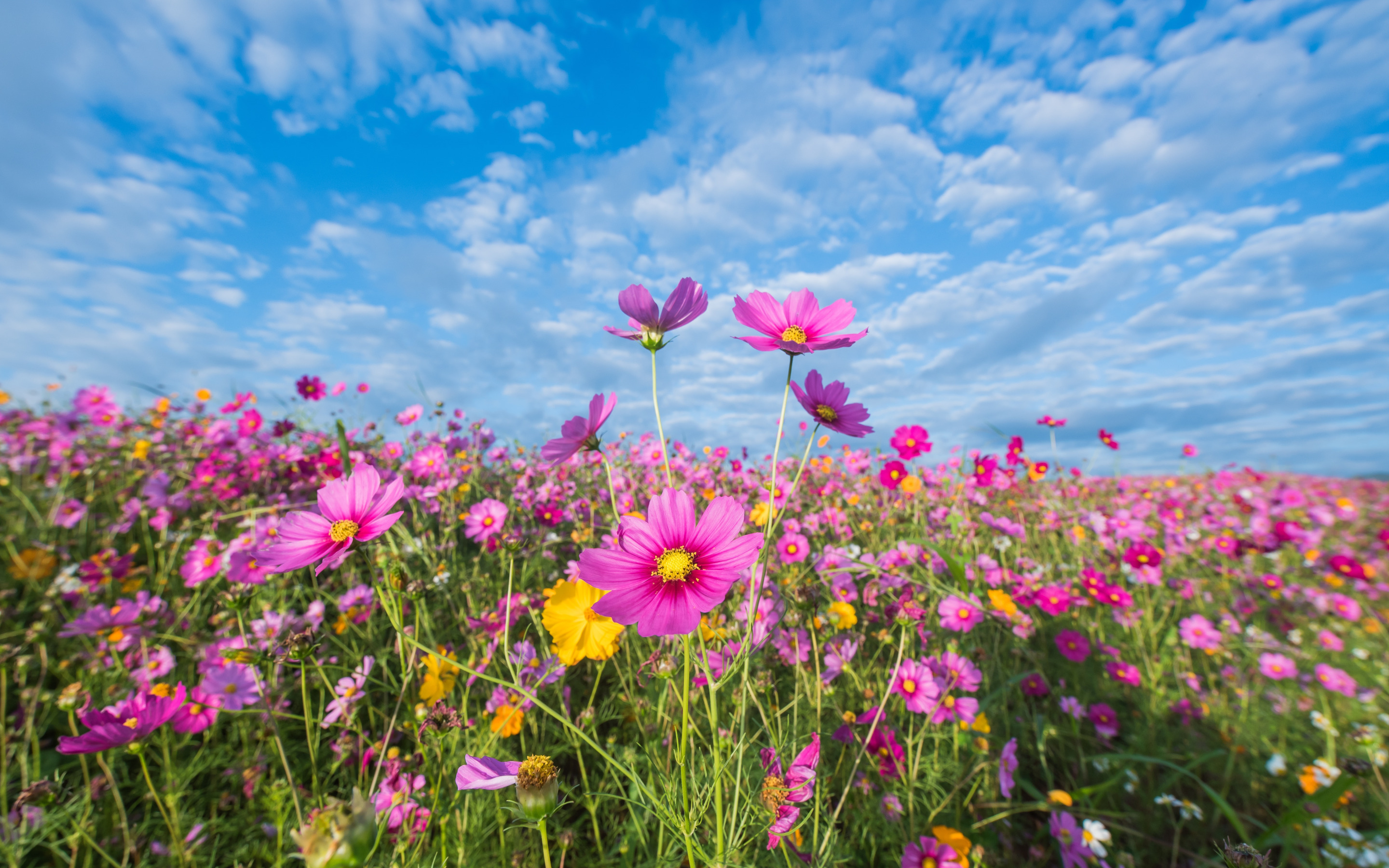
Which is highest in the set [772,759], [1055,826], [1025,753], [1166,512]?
[1166,512]

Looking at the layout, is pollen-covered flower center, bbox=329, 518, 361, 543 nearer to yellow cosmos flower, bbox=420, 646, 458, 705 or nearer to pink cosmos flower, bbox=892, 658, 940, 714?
yellow cosmos flower, bbox=420, 646, 458, 705

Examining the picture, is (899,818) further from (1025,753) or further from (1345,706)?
(1345,706)

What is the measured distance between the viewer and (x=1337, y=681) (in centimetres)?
216

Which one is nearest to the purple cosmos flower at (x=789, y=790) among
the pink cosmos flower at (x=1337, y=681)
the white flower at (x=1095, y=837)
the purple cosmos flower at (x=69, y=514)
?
the white flower at (x=1095, y=837)

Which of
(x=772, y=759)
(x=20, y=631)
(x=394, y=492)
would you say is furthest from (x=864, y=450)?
(x=20, y=631)

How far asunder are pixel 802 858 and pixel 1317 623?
371 cm

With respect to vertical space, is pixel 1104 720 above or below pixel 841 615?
below

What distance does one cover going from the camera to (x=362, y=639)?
1907 mm

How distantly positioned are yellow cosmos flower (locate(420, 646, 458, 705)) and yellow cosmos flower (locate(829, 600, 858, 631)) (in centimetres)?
84

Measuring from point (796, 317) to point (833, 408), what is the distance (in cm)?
17

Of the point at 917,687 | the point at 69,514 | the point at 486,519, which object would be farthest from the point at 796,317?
the point at 69,514

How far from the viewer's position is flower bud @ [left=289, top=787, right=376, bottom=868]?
448 mm

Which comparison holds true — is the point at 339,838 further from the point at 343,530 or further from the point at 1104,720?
the point at 1104,720

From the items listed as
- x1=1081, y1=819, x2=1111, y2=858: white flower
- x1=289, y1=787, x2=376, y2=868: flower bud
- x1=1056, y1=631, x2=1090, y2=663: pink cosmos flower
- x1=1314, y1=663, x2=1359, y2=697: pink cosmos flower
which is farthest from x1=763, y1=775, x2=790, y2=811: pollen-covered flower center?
x1=1314, y1=663, x2=1359, y2=697: pink cosmos flower
